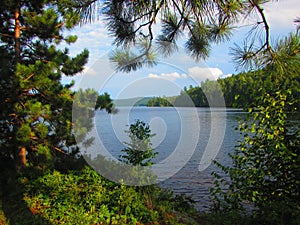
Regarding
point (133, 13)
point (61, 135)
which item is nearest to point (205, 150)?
point (61, 135)

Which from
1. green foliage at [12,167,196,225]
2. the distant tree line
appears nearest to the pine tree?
green foliage at [12,167,196,225]

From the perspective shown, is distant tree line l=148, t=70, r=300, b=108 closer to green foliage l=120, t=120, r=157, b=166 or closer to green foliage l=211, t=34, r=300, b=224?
green foliage l=211, t=34, r=300, b=224

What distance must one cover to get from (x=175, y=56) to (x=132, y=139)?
1.62 metres

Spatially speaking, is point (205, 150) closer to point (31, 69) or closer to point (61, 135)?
point (61, 135)

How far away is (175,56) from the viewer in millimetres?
4180

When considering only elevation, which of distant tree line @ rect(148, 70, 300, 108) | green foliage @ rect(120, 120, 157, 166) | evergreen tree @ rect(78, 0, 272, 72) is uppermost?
evergreen tree @ rect(78, 0, 272, 72)

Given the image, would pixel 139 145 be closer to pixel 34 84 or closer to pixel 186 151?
pixel 34 84

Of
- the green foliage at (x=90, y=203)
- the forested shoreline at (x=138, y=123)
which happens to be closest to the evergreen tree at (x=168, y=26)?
the forested shoreline at (x=138, y=123)

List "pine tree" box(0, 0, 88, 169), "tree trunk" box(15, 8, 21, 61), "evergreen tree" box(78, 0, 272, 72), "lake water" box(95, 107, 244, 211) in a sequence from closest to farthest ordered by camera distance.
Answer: "evergreen tree" box(78, 0, 272, 72), "pine tree" box(0, 0, 88, 169), "tree trunk" box(15, 8, 21, 61), "lake water" box(95, 107, 244, 211)

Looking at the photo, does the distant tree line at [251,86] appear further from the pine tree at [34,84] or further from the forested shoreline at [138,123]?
the pine tree at [34,84]

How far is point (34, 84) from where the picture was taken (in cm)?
448

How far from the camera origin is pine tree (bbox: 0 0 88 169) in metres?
4.55

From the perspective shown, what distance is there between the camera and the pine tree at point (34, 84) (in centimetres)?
455

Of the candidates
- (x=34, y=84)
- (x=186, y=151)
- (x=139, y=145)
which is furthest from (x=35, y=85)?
(x=186, y=151)
